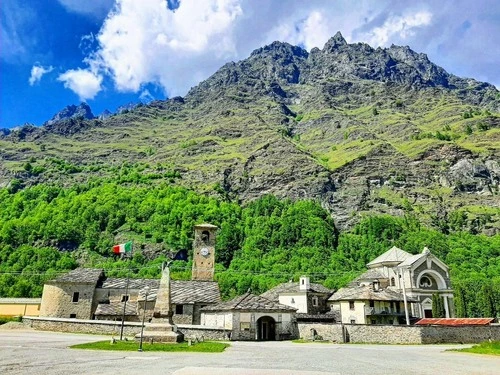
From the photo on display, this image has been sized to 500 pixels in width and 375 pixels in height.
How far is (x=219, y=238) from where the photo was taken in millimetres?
127750

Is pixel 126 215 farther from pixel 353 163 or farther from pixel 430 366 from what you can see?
pixel 430 366

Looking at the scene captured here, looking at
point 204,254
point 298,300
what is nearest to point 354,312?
point 298,300

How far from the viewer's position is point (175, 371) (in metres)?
15.1

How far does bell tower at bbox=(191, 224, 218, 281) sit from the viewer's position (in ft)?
219

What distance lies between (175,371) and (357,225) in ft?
435

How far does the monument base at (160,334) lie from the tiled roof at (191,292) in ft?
66.5

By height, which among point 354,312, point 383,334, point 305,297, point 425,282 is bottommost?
point 383,334

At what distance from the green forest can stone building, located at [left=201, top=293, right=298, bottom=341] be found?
4925 centimetres

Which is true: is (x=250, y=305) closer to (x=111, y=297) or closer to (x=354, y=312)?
(x=354, y=312)

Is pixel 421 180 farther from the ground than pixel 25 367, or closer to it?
farther from the ground

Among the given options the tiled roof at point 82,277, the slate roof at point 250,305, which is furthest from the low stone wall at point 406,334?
the tiled roof at point 82,277

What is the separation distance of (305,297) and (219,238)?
231 ft

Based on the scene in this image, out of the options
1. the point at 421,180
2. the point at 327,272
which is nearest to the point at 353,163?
the point at 421,180

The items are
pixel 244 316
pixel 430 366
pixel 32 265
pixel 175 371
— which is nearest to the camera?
pixel 175 371
